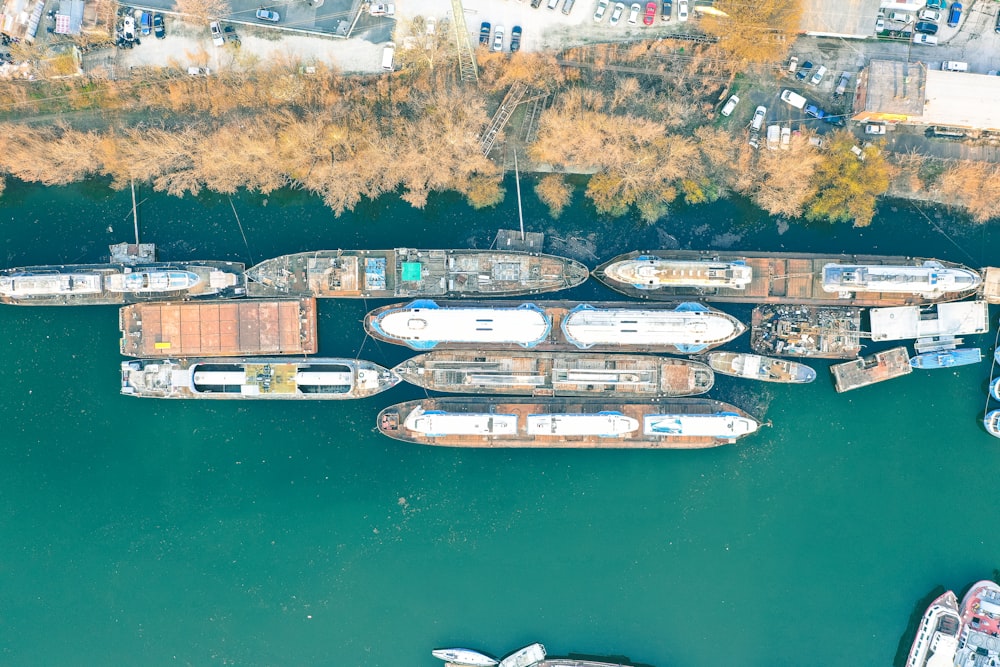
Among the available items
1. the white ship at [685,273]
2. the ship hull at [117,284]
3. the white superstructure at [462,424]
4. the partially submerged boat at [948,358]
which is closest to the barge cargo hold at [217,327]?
the ship hull at [117,284]

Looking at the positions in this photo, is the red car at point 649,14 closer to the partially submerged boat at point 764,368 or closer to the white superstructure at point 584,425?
the partially submerged boat at point 764,368

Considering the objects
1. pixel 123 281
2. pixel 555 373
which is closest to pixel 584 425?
pixel 555 373

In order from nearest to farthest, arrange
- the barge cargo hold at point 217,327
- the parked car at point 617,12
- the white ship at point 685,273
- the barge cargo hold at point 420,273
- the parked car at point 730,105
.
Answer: the white ship at point 685,273 → the barge cargo hold at point 217,327 → the barge cargo hold at point 420,273 → the parked car at point 730,105 → the parked car at point 617,12

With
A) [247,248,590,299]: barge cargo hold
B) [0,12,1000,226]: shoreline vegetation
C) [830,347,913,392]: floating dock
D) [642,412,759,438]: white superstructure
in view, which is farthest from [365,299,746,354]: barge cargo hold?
[830,347,913,392]: floating dock

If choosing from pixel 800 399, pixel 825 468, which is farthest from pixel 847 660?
pixel 800 399

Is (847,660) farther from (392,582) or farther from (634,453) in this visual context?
(392,582)

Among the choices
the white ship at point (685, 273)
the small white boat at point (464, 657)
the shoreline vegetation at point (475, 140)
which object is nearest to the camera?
the white ship at point (685, 273)

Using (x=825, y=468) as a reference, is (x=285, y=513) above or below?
below
